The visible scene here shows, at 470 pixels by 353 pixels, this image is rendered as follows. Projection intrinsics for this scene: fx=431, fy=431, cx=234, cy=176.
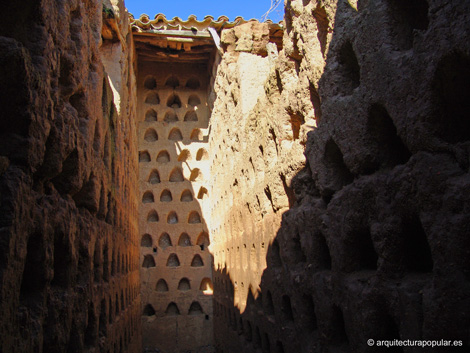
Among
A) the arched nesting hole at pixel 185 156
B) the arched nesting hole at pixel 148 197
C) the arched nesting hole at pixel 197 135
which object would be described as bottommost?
the arched nesting hole at pixel 148 197

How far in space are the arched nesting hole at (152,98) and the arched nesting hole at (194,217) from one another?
9.46ft

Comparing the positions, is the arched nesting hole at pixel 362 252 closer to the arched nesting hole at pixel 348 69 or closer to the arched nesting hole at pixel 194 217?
the arched nesting hole at pixel 348 69

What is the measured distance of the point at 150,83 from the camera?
10.6m

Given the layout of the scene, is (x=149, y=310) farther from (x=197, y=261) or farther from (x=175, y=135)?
(x=175, y=135)

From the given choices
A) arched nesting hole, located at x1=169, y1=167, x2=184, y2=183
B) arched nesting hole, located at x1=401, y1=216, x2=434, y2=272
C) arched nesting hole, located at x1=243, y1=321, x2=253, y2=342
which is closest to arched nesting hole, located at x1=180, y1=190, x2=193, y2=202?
arched nesting hole, located at x1=169, y1=167, x2=184, y2=183

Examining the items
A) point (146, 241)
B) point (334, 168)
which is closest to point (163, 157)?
point (146, 241)

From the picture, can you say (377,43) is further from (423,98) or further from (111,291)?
(111,291)

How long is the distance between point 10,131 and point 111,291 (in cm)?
263

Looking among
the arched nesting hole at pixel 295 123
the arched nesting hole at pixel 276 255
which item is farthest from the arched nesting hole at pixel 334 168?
the arched nesting hole at pixel 276 255

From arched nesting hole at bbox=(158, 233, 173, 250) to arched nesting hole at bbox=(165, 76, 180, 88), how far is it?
368 centimetres

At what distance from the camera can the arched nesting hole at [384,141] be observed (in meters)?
1.73

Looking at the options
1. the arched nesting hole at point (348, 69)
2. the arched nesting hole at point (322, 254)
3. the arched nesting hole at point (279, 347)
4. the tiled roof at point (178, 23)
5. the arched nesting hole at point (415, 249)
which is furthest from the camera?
the tiled roof at point (178, 23)

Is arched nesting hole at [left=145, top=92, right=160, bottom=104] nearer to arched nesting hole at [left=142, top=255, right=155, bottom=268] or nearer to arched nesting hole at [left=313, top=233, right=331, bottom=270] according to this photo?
arched nesting hole at [left=142, top=255, right=155, bottom=268]

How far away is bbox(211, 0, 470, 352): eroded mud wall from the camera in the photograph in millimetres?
1361
